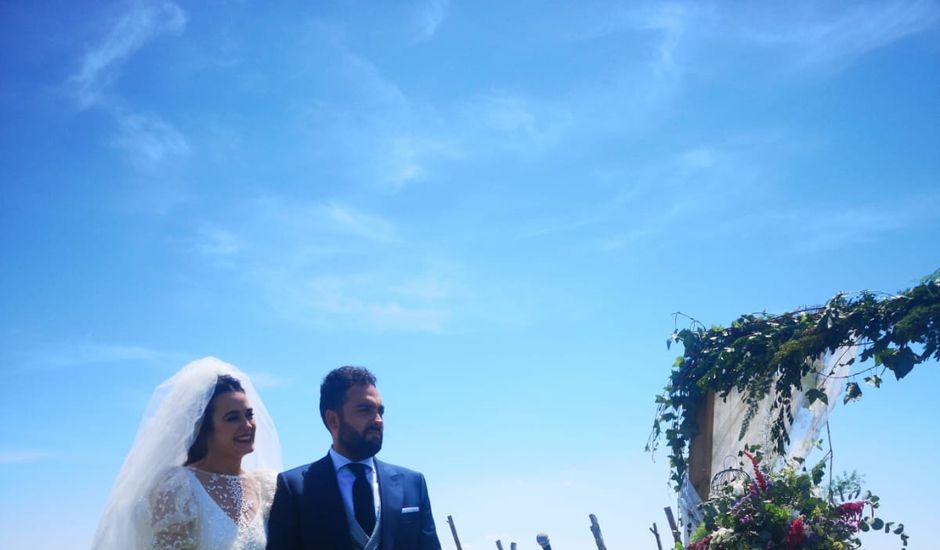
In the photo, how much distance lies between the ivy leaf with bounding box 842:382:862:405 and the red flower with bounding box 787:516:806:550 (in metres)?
1.27

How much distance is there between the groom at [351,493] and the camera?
4145 mm

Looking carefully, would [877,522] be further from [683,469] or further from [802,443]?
[683,469]

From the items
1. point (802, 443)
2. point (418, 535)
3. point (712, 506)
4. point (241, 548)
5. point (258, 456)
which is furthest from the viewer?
point (802, 443)

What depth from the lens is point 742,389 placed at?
19.8 feet

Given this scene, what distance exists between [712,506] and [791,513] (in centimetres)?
53

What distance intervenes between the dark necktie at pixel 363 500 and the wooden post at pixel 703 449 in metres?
2.90

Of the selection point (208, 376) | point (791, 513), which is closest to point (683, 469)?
point (791, 513)

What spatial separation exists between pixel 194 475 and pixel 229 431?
28 cm

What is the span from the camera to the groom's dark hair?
4.40 metres

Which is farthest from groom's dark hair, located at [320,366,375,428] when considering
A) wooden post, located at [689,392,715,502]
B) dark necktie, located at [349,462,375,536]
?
wooden post, located at [689,392,715,502]

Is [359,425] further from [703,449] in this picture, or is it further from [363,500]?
[703,449]

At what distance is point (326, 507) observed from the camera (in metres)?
4.18

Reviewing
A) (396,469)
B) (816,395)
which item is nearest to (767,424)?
(816,395)

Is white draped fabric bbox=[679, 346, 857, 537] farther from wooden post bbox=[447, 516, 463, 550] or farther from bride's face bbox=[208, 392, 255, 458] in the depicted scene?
wooden post bbox=[447, 516, 463, 550]
